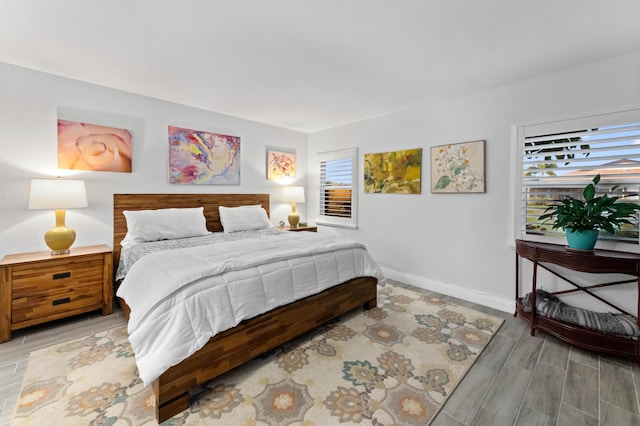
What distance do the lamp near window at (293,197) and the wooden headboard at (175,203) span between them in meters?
0.32

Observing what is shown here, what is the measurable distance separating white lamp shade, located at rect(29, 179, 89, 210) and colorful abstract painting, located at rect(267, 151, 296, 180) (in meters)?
2.51

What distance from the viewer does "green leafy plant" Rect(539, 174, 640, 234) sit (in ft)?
6.91

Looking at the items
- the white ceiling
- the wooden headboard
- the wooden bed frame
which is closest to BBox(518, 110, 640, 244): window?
the white ceiling

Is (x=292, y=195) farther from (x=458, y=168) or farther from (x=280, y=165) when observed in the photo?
(x=458, y=168)

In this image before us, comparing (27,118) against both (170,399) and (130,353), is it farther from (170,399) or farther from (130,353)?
(170,399)

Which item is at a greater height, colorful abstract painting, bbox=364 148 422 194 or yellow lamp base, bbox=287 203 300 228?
colorful abstract painting, bbox=364 148 422 194

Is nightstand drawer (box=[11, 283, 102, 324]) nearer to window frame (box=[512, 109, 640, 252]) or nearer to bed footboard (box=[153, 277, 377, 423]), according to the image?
bed footboard (box=[153, 277, 377, 423])

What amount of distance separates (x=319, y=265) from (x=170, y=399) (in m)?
1.37

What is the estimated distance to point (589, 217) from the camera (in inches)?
88.3

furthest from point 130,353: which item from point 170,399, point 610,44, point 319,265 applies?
point 610,44

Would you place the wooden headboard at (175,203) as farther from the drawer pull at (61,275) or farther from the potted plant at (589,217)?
the potted plant at (589,217)

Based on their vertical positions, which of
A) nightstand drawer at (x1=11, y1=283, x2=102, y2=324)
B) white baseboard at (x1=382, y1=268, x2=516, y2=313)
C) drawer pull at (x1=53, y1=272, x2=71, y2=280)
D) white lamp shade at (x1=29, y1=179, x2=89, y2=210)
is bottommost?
white baseboard at (x1=382, y1=268, x2=516, y2=313)

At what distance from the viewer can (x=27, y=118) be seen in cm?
270

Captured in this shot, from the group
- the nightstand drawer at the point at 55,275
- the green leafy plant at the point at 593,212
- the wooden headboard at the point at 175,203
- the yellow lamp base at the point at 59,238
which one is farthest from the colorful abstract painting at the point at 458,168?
the yellow lamp base at the point at 59,238
